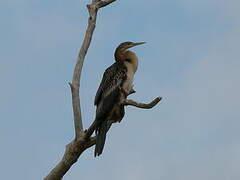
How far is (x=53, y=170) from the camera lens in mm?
7219

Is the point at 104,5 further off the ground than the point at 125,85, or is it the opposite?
the point at 104,5

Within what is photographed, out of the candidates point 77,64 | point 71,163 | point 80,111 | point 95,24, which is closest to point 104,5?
point 95,24

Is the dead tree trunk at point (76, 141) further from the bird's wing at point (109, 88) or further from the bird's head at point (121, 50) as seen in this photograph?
the bird's head at point (121, 50)

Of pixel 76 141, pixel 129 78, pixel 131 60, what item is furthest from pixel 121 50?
pixel 76 141

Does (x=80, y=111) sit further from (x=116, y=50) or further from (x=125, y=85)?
(x=116, y=50)

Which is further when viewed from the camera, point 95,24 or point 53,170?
point 95,24

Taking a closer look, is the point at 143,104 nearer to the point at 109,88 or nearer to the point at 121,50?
the point at 109,88

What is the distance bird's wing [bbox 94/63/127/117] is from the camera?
7957mm

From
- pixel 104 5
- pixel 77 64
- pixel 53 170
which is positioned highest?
pixel 104 5

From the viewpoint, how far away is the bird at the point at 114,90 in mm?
7635

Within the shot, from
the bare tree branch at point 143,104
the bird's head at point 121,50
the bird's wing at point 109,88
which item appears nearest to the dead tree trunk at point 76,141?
the bare tree branch at point 143,104

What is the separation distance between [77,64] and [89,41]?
1.00 ft

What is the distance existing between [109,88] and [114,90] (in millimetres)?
112

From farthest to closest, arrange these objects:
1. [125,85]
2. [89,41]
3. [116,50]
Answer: [116,50]
[125,85]
[89,41]
